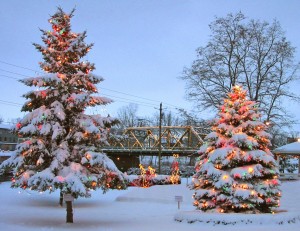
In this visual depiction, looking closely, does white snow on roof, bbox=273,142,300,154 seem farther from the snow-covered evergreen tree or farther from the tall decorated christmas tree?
the snow-covered evergreen tree

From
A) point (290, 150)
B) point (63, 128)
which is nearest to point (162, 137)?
point (290, 150)

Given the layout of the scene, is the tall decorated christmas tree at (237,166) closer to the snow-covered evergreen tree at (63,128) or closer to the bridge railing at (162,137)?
the snow-covered evergreen tree at (63,128)

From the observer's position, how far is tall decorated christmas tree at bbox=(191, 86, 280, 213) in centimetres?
1652

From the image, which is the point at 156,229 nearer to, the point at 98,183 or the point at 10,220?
the point at 98,183

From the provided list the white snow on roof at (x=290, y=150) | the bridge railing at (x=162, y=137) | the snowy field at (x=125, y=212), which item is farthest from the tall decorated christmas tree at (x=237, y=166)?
the bridge railing at (x=162, y=137)

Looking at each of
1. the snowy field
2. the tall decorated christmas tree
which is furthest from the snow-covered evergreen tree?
the tall decorated christmas tree

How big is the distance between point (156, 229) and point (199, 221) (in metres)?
1.77

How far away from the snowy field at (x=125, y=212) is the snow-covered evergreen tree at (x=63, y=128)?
1.67 meters

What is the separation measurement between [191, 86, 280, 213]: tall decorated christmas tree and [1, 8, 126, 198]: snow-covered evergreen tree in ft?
11.0

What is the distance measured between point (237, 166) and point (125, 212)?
7174 mm

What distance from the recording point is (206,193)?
674 inches

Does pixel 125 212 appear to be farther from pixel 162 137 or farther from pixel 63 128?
pixel 162 137

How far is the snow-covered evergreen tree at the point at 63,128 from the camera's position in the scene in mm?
15309

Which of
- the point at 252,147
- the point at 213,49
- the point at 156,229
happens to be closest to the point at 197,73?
the point at 213,49
